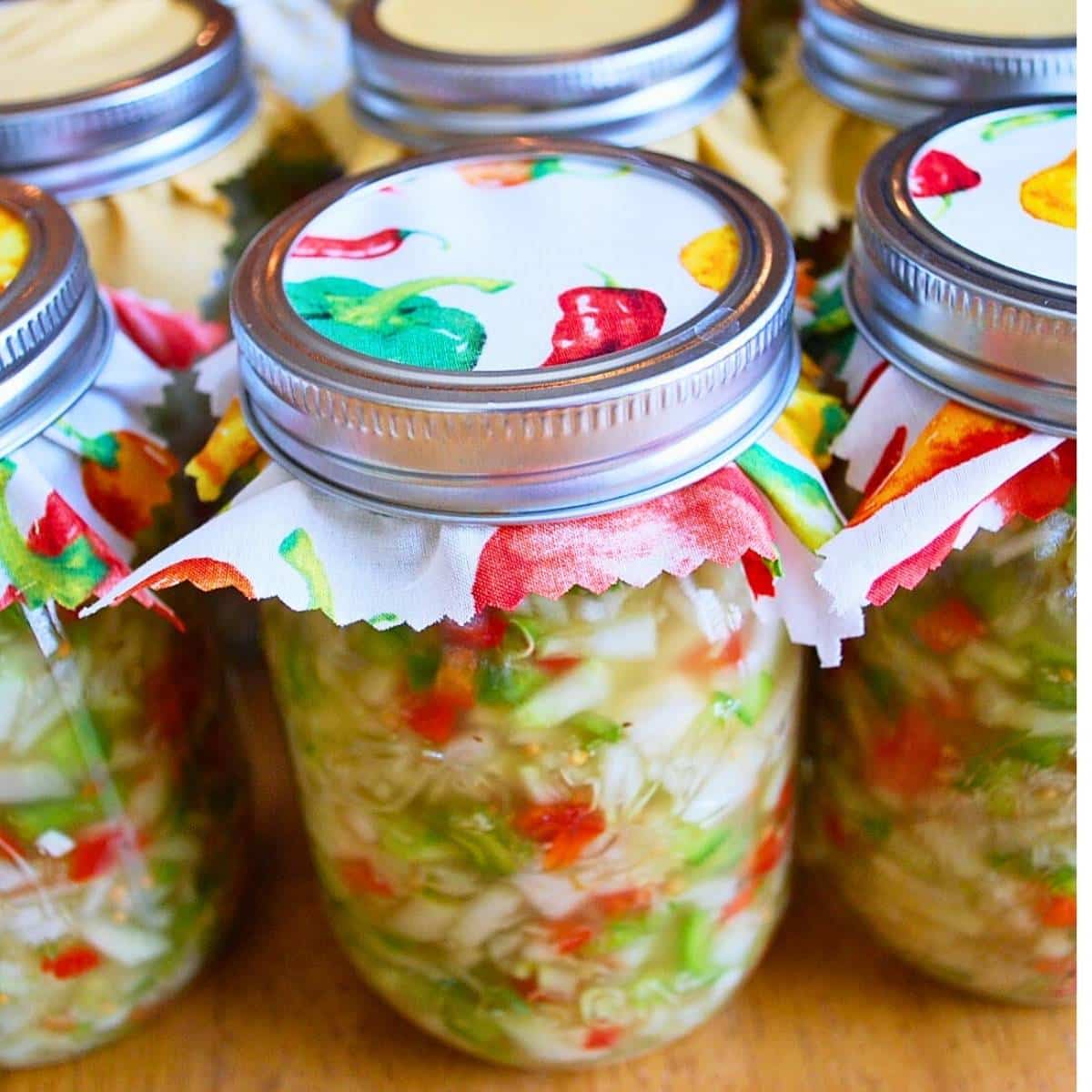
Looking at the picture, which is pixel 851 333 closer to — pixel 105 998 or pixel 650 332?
pixel 650 332

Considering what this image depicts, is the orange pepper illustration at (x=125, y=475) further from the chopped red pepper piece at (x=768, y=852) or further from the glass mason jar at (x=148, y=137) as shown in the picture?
the chopped red pepper piece at (x=768, y=852)

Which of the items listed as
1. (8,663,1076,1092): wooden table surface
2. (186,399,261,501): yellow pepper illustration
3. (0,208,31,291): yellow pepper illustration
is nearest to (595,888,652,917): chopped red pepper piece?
(8,663,1076,1092): wooden table surface

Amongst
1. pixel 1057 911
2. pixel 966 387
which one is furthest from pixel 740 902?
pixel 966 387

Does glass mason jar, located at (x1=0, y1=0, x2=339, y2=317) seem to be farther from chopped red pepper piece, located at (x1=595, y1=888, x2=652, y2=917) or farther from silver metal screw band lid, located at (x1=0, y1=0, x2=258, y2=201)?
chopped red pepper piece, located at (x1=595, y1=888, x2=652, y2=917)

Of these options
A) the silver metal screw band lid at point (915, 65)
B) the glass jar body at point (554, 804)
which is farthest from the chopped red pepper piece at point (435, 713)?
the silver metal screw band lid at point (915, 65)

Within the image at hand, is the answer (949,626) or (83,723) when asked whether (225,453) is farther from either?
(949,626)
